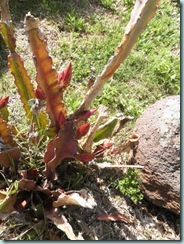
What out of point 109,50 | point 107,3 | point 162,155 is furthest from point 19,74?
point 107,3

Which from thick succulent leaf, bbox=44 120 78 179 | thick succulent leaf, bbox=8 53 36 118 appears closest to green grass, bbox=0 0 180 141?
thick succulent leaf, bbox=8 53 36 118

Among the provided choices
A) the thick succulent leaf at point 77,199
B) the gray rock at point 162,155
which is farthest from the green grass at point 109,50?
the thick succulent leaf at point 77,199

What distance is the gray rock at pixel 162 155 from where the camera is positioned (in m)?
2.67

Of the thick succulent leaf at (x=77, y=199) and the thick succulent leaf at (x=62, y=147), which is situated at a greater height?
the thick succulent leaf at (x=62, y=147)

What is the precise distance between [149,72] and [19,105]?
1288 millimetres

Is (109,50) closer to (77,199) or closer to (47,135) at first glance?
(47,135)

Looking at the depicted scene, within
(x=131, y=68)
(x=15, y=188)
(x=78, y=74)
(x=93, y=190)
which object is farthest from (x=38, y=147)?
(x=131, y=68)

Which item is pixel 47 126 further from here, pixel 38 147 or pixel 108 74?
pixel 108 74

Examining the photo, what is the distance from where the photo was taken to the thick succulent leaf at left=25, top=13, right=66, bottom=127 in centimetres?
215

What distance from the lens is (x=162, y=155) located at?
8.85 ft

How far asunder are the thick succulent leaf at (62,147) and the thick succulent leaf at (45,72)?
0.14 m

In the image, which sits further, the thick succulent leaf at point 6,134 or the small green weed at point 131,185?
the small green weed at point 131,185

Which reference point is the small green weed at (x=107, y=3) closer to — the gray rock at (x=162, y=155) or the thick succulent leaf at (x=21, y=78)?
the gray rock at (x=162, y=155)

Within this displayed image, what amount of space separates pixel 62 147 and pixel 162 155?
70cm
